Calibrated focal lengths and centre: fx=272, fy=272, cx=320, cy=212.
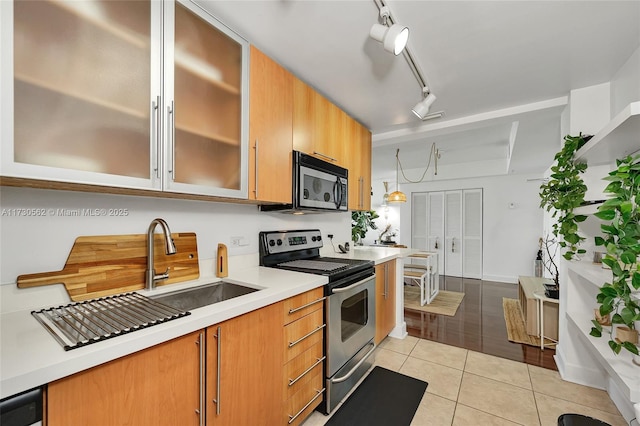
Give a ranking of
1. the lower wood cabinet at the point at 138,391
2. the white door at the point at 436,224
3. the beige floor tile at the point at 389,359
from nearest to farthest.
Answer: the lower wood cabinet at the point at 138,391 → the beige floor tile at the point at 389,359 → the white door at the point at 436,224

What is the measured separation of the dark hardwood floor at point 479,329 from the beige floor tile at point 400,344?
0.17 meters

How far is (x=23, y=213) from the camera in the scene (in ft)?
3.63

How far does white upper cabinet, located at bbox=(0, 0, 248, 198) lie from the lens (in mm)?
881

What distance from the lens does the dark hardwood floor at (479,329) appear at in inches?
104

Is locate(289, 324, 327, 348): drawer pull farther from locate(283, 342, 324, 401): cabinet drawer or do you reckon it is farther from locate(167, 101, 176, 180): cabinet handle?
locate(167, 101, 176, 180): cabinet handle

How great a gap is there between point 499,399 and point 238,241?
7.19 feet

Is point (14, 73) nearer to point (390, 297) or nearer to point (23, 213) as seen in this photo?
point (23, 213)

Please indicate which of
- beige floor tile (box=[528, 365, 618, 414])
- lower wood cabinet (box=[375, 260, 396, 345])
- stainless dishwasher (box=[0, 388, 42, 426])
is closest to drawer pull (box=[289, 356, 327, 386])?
lower wood cabinet (box=[375, 260, 396, 345])

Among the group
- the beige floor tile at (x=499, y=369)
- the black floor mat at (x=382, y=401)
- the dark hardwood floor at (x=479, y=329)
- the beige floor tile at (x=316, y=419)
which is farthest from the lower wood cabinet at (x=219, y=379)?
the dark hardwood floor at (x=479, y=329)

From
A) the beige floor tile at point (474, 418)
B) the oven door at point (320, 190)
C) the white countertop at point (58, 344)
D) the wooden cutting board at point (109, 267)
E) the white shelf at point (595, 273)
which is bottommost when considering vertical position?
the beige floor tile at point (474, 418)

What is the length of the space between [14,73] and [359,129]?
256 centimetres

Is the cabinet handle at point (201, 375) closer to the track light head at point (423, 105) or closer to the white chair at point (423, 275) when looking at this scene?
the track light head at point (423, 105)

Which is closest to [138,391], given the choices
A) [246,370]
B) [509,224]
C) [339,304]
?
[246,370]

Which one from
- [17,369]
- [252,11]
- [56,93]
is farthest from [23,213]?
[252,11]
